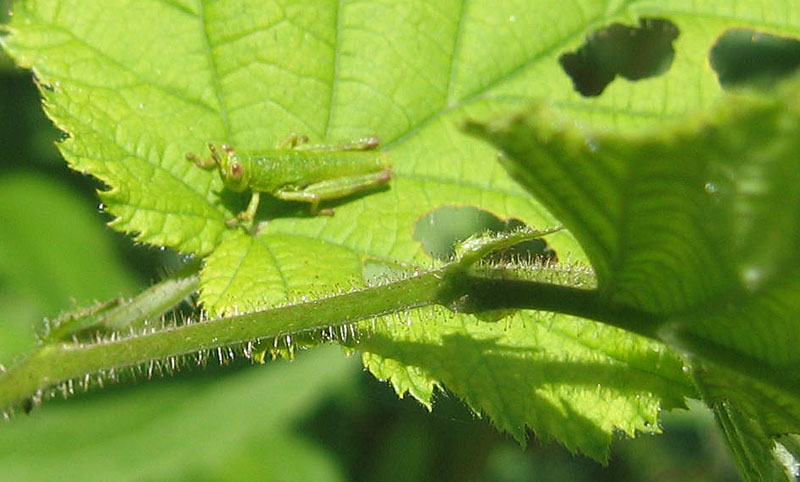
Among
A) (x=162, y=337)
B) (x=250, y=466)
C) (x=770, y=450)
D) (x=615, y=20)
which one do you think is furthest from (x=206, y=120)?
(x=250, y=466)

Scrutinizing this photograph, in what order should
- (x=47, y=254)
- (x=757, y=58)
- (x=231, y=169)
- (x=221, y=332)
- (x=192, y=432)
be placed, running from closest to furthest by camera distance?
(x=221, y=332) < (x=231, y=169) < (x=192, y=432) < (x=47, y=254) < (x=757, y=58)

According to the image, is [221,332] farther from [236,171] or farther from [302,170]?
[302,170]

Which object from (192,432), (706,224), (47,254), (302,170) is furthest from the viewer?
(47,254)

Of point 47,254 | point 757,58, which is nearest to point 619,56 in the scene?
point 757,58

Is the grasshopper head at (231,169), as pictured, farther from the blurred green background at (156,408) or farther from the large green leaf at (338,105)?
the blurred green background at (156,408)

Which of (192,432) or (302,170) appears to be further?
(192,432)

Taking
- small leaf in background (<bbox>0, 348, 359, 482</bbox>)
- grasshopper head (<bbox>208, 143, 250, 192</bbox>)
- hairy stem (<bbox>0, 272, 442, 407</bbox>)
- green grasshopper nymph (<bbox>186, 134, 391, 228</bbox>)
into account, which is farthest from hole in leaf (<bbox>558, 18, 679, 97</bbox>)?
small leaf in background (<bbox>0, 348, 359, 482</bbox>)

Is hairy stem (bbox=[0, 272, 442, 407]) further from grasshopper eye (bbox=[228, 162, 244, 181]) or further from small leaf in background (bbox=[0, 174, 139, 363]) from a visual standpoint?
small leaf in background (bbox=[0, 174, 139, 363])
